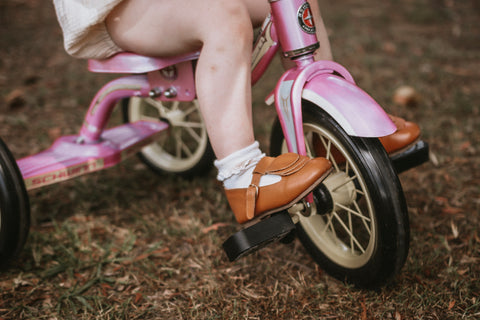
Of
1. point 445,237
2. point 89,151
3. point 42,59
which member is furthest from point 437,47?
point 42,59

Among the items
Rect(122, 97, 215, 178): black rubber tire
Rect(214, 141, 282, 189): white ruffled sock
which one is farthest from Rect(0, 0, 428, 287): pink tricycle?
Rect(122, 97, 215, 178): black rubber tire

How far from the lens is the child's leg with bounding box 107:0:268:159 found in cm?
101

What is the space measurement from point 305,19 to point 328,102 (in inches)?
8.4

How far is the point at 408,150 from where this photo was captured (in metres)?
1.19

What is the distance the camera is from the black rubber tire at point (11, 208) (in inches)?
44.8

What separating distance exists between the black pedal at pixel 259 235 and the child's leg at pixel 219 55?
0.65 feet

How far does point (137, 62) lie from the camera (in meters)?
1.24

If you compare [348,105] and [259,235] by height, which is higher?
[348,105]

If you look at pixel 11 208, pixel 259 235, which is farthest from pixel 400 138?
pixel 11 208

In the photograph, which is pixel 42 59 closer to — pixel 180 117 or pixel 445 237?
pixel 180 117

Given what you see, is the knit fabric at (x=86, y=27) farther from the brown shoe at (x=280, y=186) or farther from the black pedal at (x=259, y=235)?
the black pedal at (x=259, y=235)

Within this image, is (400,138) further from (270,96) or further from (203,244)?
(203,244)

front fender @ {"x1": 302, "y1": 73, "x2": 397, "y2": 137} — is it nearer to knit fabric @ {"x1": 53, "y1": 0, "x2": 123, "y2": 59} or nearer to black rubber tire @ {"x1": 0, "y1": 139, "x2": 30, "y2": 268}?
knit fabric @ {"x1": 53, "y1": 0, "x2": 123, "y2": 59}

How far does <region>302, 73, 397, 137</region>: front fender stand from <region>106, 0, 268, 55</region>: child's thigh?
0.23 meters
